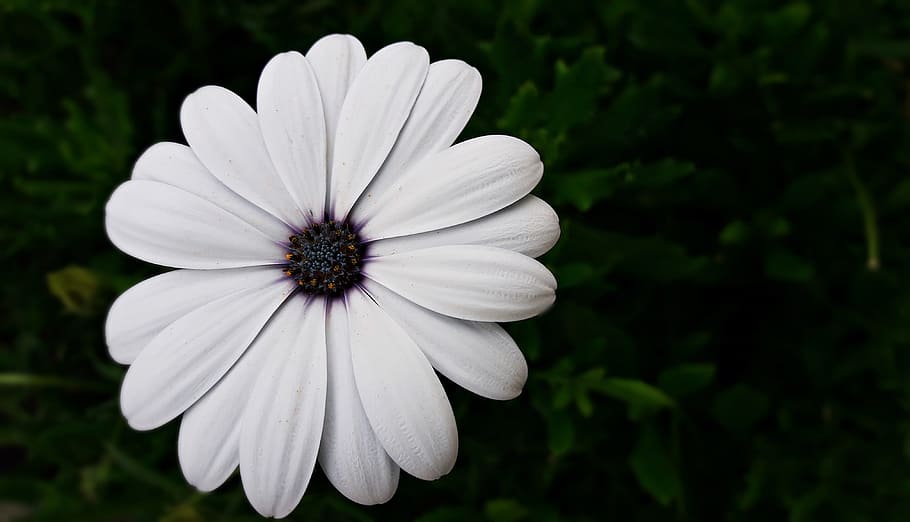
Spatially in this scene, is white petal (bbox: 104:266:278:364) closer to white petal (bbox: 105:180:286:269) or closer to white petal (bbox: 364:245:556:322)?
white petal (bbox: 105:180:286:269)

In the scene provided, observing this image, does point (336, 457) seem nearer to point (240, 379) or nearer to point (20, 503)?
point (240, 379)

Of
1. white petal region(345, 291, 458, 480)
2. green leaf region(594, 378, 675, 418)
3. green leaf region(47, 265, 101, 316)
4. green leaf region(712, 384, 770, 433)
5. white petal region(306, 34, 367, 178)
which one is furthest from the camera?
green leaf region(712, 384, 770, 433)

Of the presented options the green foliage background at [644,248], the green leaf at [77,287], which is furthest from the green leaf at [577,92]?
the green leaf at [77,287]

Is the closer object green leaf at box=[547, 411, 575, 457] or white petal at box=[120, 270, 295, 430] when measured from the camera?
white petal at box=[120, 270, 295, 430]

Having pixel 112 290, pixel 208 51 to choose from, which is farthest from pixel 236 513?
pixel 208 51

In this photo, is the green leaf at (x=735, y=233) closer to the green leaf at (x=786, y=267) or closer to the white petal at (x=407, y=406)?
the green leaf at (x=786, y=267)

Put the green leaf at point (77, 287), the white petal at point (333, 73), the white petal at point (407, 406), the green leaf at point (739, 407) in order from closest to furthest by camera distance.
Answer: the white petal at point (407, 406)
the white petal at point (333, 73)
the green leaf at point (77, 287)
the green leaf at point (739, 407)

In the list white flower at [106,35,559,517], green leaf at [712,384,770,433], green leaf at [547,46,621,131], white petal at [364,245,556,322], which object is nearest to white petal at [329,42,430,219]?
white flower at [106,35,559,517]
